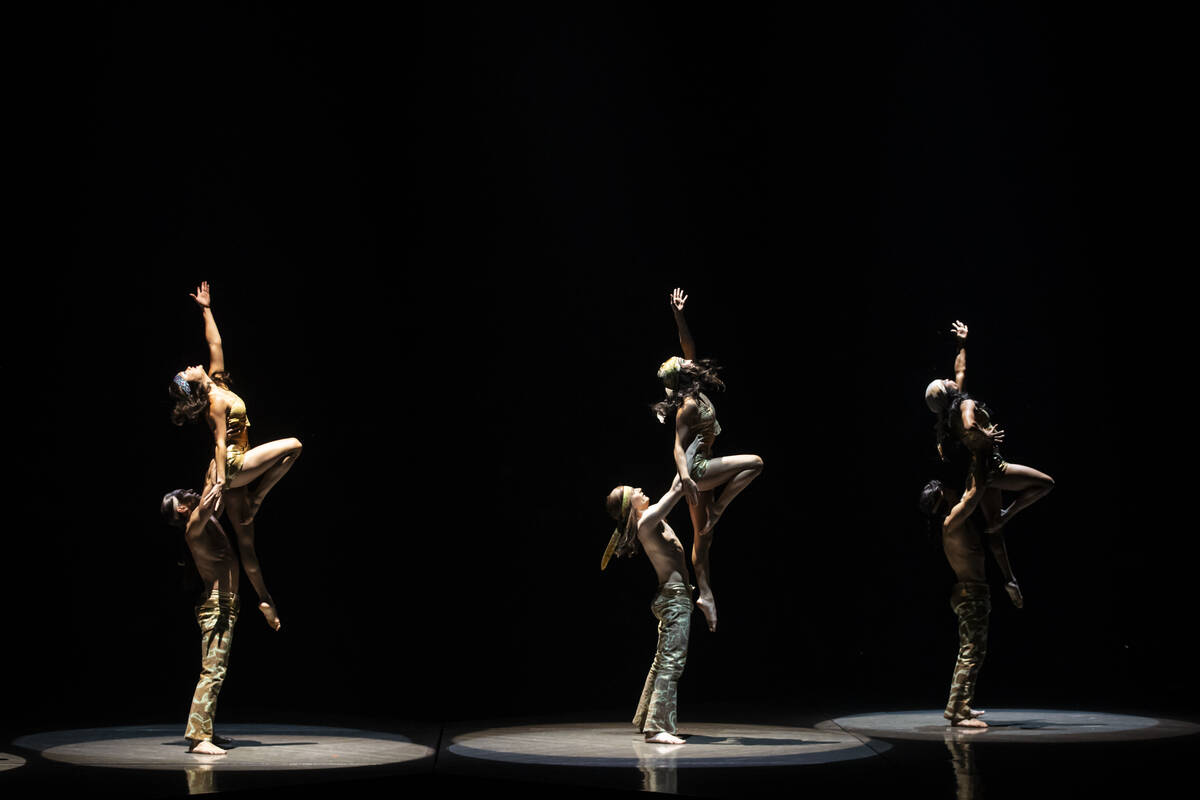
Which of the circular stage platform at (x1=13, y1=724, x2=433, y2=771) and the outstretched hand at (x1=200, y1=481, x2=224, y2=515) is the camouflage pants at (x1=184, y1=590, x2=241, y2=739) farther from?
the outstretched hand at (x1=200, y1=481, x2=224, y2=515)

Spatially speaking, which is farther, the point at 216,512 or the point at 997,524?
the point at 997,524

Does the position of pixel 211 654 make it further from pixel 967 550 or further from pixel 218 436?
pixel 967 550

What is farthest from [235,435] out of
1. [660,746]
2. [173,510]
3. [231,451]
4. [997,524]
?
[997,524]

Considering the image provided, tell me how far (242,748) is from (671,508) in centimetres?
254

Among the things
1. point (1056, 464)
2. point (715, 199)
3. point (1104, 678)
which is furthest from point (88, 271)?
point (1104, 678)

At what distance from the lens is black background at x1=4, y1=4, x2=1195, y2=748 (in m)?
9.62

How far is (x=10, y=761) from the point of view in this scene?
713 centimetres

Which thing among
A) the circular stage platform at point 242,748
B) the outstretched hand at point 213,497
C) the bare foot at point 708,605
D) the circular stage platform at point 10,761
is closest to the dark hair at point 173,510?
the outstretched hand at point 213,497

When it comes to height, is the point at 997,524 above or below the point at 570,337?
below

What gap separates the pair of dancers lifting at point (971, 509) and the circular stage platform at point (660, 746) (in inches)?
37.2

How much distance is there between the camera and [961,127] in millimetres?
10898

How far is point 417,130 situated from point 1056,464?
5.17 metres

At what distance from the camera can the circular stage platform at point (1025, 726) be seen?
7.97m

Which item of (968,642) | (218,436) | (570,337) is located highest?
(570,337)
